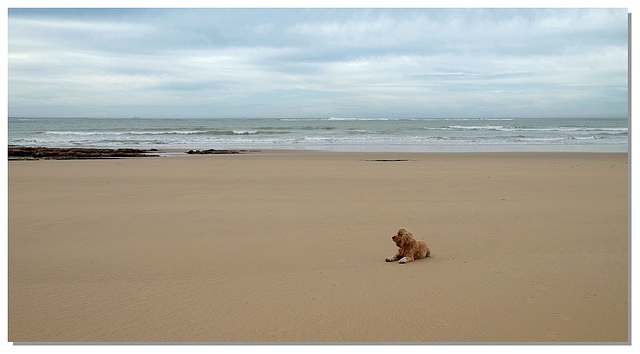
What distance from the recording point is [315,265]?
14.9 ft

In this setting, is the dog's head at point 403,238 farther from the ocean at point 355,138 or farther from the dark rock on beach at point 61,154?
the dark rock on beach at point 61,154

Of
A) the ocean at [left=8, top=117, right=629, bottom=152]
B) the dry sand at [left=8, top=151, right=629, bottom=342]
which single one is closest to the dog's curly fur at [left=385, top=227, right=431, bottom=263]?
the dry sand at [left=8, top=151, right=629, bottom=342]

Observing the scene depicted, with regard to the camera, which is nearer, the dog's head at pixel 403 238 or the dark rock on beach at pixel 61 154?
the dog's head at pixel 403 238

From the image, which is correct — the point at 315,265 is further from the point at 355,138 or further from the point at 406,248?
the point at 355,138

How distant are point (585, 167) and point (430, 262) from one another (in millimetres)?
10698

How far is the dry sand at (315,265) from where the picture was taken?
3.17 metres

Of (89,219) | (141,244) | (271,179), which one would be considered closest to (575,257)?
(141,244)

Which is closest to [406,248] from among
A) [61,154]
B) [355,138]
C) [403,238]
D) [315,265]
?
[403,238]

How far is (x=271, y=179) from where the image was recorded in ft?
36.3

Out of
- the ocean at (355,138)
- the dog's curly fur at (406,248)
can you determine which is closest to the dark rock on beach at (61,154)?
the ocean at (355,138)

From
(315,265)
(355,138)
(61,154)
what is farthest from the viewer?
(355,138)

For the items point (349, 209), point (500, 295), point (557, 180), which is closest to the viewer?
point (500, 295)

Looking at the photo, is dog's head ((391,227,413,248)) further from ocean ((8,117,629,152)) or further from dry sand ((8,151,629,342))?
ocean ((8,117,629,152))

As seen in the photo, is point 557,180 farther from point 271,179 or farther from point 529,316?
point 529,316
